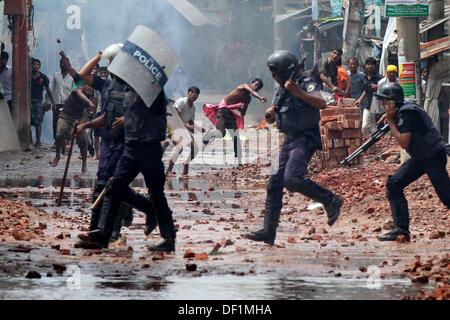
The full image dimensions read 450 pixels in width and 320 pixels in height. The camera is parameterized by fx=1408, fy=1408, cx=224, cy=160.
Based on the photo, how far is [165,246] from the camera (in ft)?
37.2

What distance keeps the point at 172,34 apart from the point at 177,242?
1567 inches

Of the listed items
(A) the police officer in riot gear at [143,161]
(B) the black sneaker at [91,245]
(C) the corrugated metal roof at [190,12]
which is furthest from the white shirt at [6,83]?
(C) the corrugated metal roof at [190,12]

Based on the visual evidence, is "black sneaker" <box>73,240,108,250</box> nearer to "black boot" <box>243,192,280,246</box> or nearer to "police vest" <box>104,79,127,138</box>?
"police vest" <box>104,79,127,138</box>

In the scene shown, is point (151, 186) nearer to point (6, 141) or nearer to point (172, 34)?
point (6, 141)

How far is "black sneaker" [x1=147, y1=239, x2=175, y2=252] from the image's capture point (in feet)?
37.2

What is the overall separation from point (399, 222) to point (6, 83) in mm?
14323

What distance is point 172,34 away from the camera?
51906 mm

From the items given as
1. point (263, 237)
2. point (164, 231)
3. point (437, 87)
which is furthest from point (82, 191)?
point (164, 231)

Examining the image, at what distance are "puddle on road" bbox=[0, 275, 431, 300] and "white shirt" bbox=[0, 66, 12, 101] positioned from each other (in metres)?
16.2

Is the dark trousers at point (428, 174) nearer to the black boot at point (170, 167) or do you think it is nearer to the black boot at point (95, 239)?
the black boot at point (95, 239)

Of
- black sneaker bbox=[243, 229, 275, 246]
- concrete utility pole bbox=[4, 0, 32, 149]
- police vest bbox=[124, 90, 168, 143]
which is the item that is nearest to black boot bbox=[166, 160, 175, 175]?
concrete utility pole bbox=[4, 0, 32, 149]

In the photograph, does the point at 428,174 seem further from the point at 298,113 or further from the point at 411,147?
the point at 298,113
